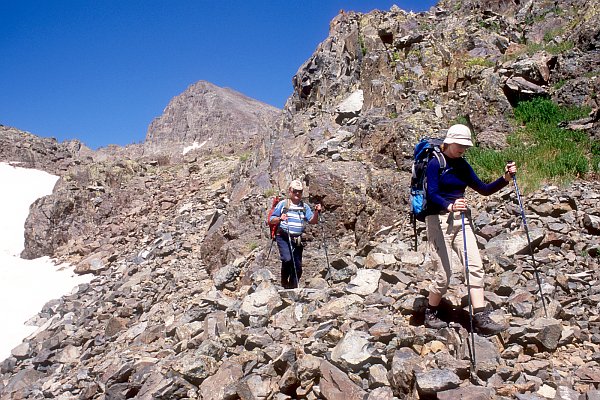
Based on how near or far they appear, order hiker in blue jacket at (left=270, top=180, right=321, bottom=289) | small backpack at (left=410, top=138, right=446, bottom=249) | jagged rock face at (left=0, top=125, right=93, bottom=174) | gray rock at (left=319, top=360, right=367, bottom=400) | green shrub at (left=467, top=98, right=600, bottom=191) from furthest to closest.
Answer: jagged rock face at (left=0, top=125, right=93, bottom=174) < green shrub at (left=467, top=98, right=600, bottom=191) < hiker in blue jacket at (left=270, top=180, right=321, bottom=289) < small backpack at (left=410, top=138, right=446, bottom=249) < gray rock at (left=319, top=360, right=367, bottom=400)

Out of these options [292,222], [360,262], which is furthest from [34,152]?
[360,262]

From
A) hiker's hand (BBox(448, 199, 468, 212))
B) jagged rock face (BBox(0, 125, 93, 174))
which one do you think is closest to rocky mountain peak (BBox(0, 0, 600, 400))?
hiker's hand (BBox(448, 199, 468, 212))

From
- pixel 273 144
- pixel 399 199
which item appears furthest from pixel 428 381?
pixel 273 144

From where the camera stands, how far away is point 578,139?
1083 centimetres

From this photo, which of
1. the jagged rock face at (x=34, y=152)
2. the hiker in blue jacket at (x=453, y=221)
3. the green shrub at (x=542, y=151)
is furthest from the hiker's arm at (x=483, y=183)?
the jagged rock face at (x=34, y=152)

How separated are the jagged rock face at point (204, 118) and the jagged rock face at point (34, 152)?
6174 centimetres

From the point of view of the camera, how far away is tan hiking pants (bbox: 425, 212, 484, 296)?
5.55 meters

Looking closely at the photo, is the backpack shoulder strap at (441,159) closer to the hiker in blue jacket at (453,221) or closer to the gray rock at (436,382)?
the hiker in blue jacket at (453,221)

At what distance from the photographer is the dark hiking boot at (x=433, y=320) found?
19.2ft

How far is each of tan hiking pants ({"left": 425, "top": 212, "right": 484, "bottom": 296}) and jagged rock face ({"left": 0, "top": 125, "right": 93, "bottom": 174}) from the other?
39.7m

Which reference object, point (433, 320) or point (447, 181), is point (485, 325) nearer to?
point (433, 320)

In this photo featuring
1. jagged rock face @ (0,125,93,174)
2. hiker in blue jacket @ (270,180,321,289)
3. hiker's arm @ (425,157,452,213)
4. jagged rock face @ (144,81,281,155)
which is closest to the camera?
hiker's arm @ (425,157,452,213)

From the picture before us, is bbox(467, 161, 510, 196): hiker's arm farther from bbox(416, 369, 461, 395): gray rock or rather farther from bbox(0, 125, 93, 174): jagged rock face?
bbox(0, 125, 93, 174): jagged rock face

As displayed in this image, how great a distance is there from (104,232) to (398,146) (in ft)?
58.8
